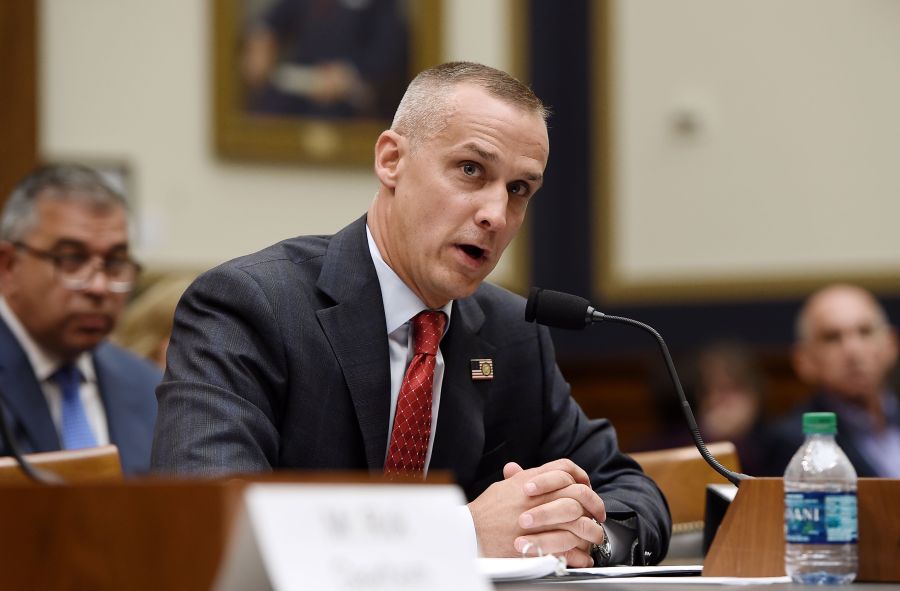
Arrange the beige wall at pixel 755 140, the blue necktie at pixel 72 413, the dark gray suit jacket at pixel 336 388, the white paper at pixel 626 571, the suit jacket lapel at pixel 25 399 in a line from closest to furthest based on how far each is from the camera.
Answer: the white paper at pixel 626 571 < the dark gray suit jacket at pixel 336 388 < the suit jacket lapel at pixel 25 399 < the blue necktie at pixel 72 413 < the beige wall at pixel 755 140

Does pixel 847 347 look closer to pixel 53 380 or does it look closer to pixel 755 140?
pixel 755 140

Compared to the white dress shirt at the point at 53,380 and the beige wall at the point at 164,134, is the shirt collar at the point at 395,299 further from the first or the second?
the beige wall at the point at 164,134

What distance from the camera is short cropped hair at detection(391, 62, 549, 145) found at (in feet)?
7.84

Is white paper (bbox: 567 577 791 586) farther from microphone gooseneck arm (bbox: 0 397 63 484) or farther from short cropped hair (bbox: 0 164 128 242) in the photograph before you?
short cropped hair (bbox: 0 164 128 242)

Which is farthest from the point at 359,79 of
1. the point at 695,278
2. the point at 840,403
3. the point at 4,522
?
the point at 4,522

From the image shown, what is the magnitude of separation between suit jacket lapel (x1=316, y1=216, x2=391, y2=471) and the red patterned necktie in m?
0.02

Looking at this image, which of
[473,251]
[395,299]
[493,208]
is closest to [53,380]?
[395,299]

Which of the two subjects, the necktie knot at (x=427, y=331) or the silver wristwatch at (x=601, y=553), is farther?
the necktie knot at (x=427, y=331)

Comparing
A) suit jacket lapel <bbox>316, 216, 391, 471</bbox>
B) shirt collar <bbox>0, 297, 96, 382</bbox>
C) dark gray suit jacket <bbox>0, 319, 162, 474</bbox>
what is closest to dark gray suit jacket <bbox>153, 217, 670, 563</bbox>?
suit jacket lapel <bbox>316, 216, 391, 471</bbox>

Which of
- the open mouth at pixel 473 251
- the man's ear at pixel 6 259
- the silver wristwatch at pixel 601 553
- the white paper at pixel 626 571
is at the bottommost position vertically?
the silver wristwatch at pixel 601 553

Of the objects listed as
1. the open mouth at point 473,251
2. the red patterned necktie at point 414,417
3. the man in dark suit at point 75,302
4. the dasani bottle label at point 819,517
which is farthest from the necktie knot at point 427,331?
the man in dark suit at point 75,302

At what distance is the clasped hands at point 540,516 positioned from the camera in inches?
79.4

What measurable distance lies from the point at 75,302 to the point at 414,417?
159cm

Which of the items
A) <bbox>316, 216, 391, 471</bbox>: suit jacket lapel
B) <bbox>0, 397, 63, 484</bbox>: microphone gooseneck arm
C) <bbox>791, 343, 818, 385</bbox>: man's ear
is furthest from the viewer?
<bbox>791, 343, 818, 385</bbox>: man's ear
